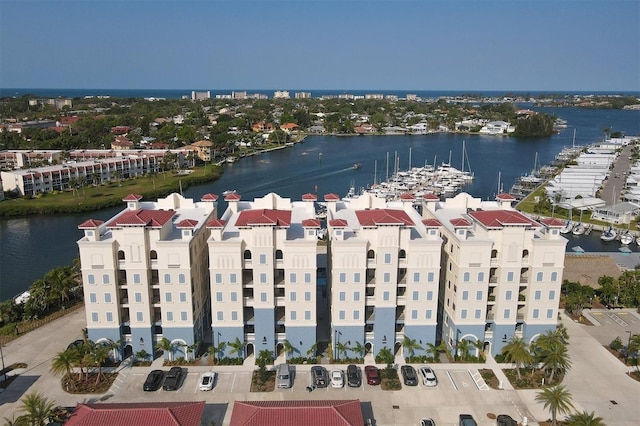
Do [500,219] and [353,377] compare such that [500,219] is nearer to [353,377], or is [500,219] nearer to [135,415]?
[353,377]

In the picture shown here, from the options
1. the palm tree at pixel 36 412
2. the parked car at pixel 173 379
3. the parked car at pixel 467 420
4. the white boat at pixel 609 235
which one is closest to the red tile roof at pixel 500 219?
the parked car at pixel 467 420

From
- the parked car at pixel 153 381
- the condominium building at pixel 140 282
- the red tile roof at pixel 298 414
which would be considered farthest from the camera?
the condominium building at pixel 140 282

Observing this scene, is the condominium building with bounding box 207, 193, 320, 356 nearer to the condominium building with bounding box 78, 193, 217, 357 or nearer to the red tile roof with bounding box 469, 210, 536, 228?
the condominium building with bounding box 78, 193, 217, 357

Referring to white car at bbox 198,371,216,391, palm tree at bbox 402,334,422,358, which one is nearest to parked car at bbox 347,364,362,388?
palm tree at bbox 402,334,422,358

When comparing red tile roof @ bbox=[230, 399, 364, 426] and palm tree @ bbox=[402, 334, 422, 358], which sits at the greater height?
red tile roof @ bbox=[230, 399, 364, 426]

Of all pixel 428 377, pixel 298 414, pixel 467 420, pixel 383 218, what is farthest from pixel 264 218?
pixel 467 420

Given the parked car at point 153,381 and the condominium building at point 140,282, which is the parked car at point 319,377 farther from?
the parked car at point 153,381

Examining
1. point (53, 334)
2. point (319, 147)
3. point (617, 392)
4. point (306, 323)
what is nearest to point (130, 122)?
point (319, 147)
